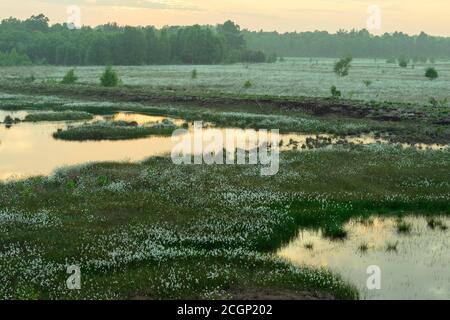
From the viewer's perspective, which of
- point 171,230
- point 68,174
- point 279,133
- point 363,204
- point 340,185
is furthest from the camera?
point 279,133

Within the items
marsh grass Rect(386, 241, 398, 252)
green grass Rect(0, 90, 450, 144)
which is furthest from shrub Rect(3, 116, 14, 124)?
marsh grass Rect(386, 241, 398, 252)

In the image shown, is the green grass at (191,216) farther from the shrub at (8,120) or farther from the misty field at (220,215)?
the shrub at (8,120)

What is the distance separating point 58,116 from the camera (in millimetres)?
57438

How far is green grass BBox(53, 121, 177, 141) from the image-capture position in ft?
148

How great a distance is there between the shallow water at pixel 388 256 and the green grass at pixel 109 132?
28.3 m

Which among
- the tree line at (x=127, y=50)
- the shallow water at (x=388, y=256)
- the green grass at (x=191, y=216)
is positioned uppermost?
the tree line at (x=127, y=50)

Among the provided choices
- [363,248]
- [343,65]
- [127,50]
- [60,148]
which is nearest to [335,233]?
[363,248]

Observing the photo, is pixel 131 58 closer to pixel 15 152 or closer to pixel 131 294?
pixel 15 152

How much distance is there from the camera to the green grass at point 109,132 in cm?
4497

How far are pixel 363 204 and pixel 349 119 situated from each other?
101 ft

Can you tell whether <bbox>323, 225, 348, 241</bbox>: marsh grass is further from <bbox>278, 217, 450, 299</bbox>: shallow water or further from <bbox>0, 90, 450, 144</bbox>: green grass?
<bbox>0, 90, 450, 144</bbox>: green grass

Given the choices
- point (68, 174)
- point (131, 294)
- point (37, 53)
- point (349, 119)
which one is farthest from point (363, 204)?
point (37, 53)

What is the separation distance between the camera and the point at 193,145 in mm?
39906

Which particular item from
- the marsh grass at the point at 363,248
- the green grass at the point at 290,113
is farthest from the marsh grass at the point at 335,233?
the green grass at the point at 290,113
